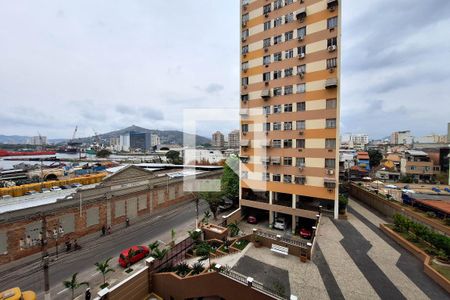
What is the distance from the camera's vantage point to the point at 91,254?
1694cm

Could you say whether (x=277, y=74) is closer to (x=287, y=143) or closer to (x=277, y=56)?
(x=277, y=56)

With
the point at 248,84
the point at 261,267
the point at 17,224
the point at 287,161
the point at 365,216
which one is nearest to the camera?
the point at 261,267

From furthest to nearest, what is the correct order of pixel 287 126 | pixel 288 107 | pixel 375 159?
pixel 375 159
pixel 287 126
pixel 288 107

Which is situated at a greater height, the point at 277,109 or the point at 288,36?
the point at 288,36

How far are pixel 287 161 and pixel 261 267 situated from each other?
12288mm

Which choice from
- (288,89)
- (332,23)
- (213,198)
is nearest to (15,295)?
(213,198)

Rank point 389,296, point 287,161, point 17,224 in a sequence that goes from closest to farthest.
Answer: point 389,296 < point 17,224 < point 287,161

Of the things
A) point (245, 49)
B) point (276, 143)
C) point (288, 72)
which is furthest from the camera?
point (245, 49)

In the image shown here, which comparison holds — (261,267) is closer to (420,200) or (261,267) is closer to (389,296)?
(389,296)

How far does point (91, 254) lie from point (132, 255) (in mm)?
4515

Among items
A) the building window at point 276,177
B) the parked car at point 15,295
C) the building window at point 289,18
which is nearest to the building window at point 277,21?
the building window at point 289,18

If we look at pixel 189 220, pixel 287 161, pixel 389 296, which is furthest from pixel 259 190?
pixel 389 296

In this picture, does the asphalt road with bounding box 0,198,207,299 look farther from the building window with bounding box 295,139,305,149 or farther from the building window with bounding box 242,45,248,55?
the building window with bounding box 242,45,248,55

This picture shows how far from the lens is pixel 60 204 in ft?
58.6
